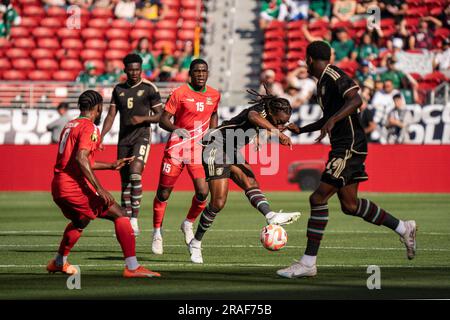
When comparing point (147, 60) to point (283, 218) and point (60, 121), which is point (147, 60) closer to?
point (60, 121)

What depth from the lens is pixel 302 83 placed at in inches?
1174

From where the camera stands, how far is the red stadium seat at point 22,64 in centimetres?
3494

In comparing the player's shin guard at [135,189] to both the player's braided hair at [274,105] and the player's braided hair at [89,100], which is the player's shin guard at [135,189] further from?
the player's braided hair at [89,100]

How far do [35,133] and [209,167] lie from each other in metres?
16.4

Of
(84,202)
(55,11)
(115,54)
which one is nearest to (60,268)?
(84,202)

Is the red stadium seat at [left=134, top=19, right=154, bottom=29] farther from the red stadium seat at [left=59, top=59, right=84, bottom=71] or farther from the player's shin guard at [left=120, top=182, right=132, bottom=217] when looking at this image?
the player's shin guard at [left=120, top=182, right=132, bottom=217]

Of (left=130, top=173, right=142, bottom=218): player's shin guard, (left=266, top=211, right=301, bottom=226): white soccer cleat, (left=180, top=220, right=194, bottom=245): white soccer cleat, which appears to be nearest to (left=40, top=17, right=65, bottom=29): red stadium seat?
(left=130, top=173, right=142, bottom=218): player's shin guard

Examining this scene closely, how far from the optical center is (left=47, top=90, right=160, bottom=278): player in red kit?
1133 centimetres

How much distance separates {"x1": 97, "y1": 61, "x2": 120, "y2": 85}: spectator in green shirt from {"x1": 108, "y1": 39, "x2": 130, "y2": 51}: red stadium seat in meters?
2.39

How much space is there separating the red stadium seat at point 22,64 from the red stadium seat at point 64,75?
48.1 inches

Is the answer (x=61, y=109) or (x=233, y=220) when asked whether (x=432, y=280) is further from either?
(x=61, y=109)

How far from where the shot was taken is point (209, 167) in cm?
1377
